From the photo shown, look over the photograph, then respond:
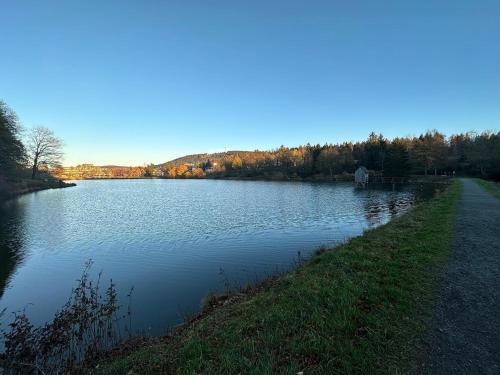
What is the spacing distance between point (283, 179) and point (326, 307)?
118754 millimetres

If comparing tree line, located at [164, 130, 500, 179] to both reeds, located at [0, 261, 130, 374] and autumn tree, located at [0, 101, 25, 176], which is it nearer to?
reeds, located at [0, 261, 130, 374]

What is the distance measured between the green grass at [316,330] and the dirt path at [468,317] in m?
0.28

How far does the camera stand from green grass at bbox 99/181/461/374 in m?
4.45

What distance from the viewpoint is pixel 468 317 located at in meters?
5.61

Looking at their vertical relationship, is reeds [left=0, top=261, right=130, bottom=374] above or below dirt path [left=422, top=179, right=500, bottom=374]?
below

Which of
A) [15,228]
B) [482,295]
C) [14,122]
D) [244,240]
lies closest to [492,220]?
[482,295]

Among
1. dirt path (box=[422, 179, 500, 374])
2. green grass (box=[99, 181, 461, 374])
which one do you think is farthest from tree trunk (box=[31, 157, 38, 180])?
Result: dirt path (box=[422, 179, 500, 374])

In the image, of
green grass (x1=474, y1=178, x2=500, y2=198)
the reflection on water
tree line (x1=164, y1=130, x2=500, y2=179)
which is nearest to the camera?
the reflection on water

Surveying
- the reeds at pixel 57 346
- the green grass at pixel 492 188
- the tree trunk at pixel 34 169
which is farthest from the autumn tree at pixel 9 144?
the green grass at pixel 492 188

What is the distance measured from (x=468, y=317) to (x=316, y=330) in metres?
3.10

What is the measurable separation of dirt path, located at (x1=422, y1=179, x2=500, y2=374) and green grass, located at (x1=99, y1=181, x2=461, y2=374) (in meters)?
0.28

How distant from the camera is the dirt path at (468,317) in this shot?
4.23 metres

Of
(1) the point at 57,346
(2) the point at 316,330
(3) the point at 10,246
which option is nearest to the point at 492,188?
(2) the point at 316,330

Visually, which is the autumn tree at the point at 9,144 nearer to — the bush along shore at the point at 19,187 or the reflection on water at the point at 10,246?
the bush along shore at the point at 19,187
